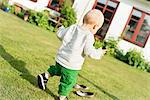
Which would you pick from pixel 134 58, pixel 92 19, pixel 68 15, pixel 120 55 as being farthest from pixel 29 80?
pixel 68 15

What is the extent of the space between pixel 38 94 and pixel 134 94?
4.07 meters

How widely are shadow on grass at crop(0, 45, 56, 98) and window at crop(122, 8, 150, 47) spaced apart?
42.8ft

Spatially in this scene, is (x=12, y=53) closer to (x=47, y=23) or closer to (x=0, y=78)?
(x=0, y=78)

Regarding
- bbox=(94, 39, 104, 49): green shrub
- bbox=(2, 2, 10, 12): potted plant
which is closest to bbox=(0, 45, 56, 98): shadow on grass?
bbox=(94, 39, 104, 49): green shrub

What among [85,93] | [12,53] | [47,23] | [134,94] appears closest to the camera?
[85,93]

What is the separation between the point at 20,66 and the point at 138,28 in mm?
14059

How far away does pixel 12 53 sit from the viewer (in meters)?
8.91

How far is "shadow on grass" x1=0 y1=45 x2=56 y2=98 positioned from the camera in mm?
7066

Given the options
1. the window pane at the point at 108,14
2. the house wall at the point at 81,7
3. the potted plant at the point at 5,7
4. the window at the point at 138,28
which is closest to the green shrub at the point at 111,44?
the window at the point at 138,28

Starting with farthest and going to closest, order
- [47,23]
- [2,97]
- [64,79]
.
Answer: [47,23] < [64,79] < [2,97]

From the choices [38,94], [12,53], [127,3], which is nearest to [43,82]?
[38,94]

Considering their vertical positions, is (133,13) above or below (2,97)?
above

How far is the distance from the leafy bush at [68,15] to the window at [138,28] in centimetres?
283

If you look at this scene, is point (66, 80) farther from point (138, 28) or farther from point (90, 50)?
point (138, 28)
